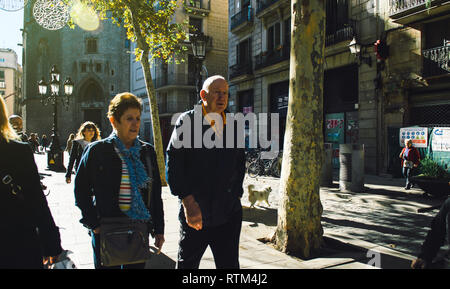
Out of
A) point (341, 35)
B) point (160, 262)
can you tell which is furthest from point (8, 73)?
point (160, 262)

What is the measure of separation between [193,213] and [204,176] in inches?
10.6

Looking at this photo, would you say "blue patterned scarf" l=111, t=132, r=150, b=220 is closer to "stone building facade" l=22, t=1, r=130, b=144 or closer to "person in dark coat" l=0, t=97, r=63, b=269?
"person in dark coat" l=0, t=97, r=63, b=269

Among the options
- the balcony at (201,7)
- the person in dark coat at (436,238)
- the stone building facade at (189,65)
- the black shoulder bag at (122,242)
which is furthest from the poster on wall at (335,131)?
the balcony at (201,7)

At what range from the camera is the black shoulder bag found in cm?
207

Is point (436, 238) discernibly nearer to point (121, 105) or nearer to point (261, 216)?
point (121, 105)

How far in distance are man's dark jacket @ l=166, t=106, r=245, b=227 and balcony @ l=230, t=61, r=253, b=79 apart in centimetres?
1946

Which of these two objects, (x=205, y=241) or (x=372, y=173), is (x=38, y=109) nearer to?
(x=372, y=173)

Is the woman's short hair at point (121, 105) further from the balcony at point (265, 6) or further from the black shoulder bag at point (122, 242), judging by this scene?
the balcony at point (265, 6)

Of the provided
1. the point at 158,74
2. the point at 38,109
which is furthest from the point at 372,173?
the point at 38,109

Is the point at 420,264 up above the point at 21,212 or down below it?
below

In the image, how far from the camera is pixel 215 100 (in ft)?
7.81

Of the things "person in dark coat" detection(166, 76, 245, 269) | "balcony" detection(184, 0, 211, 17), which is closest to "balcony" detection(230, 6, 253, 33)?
"balcony" detection(184, 0, 211, 17)

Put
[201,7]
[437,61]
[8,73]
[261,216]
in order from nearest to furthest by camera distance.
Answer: [261,216] → [437,61] → [201,7] → [8,73]

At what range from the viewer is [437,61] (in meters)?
11.4
